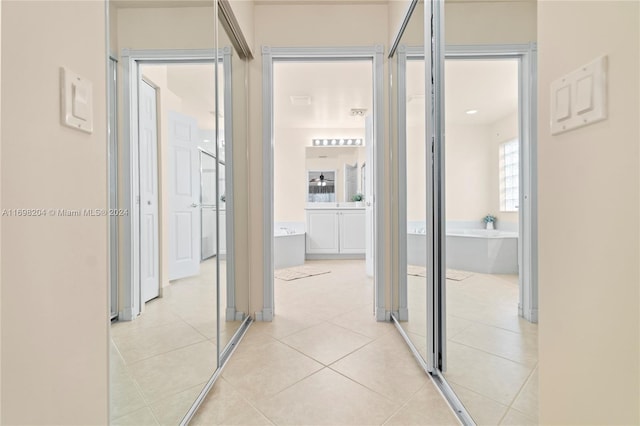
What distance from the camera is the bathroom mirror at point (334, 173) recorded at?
5824 mm

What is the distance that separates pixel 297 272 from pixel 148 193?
3388 mm

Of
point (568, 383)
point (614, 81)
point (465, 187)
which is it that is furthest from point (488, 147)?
point (568, 383)

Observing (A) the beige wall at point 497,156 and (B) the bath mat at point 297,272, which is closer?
(A) the beige wall at point 497,156

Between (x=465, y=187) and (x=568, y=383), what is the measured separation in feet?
2.63

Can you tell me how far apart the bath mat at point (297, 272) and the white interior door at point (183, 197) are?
8.33ft

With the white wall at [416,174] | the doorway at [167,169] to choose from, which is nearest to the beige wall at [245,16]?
the doorway at [167,169]

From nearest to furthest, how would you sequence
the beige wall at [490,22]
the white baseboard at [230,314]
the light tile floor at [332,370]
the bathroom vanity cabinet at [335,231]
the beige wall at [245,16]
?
1. the beige wall at [490,22]
2. the light tile floor at [332,370]
3. the beige wall at [245,16]
4. the white baseboard at [230,314]
5. the bathroom vanity cabinet at [335,231]

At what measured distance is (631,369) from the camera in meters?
0.51

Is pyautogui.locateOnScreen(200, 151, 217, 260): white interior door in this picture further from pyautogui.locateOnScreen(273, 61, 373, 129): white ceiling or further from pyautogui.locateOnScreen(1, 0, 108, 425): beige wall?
pyautogui.locateOnScreen(273, 61, 373, 129): white ceiling

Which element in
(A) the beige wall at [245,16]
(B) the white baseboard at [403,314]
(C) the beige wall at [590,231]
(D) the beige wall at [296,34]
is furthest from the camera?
(D) the beige wall at [296,34]

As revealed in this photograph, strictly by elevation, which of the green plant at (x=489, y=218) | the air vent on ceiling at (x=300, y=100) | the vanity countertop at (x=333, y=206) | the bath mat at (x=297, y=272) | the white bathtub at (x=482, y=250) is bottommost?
the bath mat at (x=297, y=272)

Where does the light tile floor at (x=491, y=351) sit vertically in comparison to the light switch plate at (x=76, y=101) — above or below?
below

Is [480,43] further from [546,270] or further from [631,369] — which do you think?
[631,369]

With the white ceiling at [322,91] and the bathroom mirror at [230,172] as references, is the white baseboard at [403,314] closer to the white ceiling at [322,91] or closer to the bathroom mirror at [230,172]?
the bathroom mirror at [230,172]
